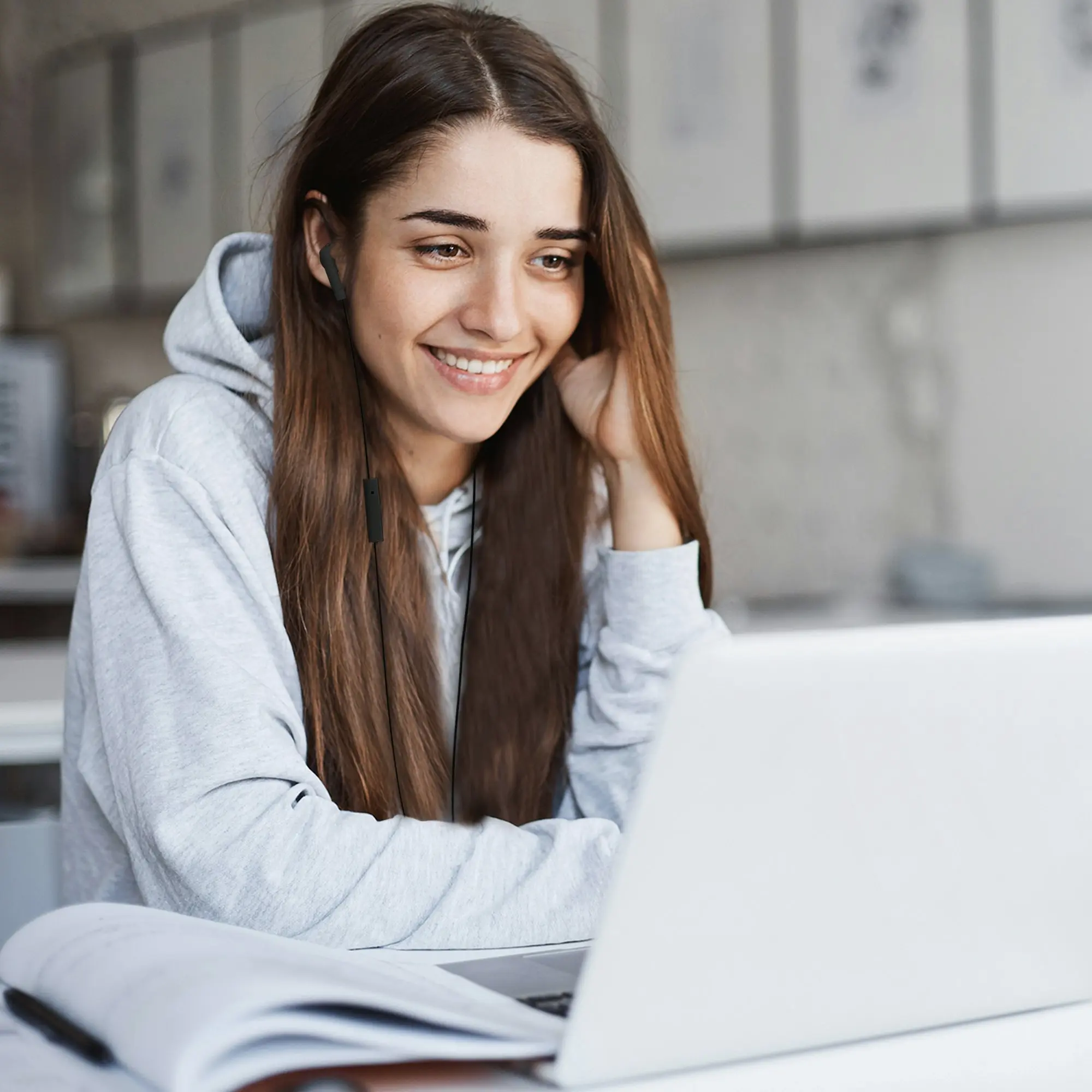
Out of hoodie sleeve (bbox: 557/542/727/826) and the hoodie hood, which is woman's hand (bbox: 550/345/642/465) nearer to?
hoodie sleeve (bbox: 557/542/727/826)

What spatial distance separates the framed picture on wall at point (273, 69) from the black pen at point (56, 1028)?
336cm

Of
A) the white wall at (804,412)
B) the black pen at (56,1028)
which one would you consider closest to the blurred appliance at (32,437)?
the white wall at (804,412)

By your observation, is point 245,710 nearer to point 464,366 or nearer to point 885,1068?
point 464,366

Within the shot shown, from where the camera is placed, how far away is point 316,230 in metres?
1.31

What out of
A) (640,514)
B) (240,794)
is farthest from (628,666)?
(240,794)

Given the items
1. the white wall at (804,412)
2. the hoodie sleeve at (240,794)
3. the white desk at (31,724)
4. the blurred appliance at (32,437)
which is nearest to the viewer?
the hoodie sleeve at (240,794)

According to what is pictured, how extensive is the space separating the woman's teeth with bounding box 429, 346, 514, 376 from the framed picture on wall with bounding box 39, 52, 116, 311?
11.9 feet

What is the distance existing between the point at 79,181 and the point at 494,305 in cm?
401

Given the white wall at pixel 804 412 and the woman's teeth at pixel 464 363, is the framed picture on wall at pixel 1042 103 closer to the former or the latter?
the white wall at pixel 804 412

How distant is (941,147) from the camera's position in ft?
9.39

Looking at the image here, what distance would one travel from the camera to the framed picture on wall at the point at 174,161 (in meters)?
4.38

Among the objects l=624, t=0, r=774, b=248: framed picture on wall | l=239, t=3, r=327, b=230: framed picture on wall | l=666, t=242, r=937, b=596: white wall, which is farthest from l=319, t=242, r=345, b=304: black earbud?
l=239, t=3, r=327, b=230: framed picture on wall

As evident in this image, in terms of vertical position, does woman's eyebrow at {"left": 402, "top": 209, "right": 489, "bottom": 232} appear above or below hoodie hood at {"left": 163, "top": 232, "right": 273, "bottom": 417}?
above

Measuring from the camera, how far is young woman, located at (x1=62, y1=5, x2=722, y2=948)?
3.21 ft
